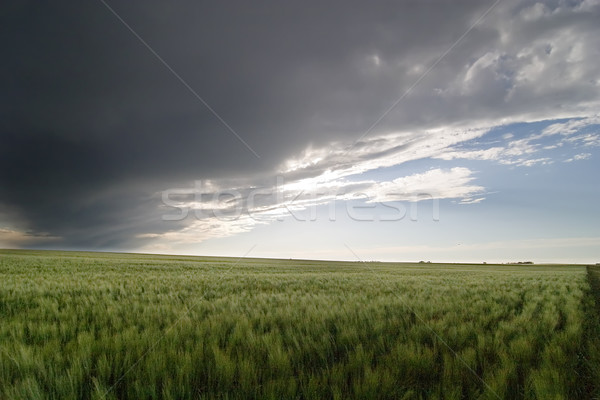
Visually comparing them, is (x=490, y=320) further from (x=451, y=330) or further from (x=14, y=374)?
(x=14, y=374)

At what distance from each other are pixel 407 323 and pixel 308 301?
9.40 ft

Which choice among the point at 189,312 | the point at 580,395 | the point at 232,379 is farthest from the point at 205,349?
the point at 580,395

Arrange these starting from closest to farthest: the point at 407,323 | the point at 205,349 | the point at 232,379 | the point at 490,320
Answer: the point at 232,379 < the point at 205,349 < the point at 407,323 < the point at 490,320

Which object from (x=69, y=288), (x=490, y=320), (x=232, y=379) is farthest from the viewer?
(x=69, y=288)

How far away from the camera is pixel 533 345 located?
11.9 ft

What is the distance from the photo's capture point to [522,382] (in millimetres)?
2828

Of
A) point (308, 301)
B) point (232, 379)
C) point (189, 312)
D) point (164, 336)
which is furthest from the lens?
point (308, 301)

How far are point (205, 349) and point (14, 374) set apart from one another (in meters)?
1.66

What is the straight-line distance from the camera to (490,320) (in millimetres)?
5086

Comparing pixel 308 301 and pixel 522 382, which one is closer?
pixel 522 382

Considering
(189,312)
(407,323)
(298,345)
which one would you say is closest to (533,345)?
(407,323)

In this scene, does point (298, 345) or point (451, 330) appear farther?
point (451, 330)

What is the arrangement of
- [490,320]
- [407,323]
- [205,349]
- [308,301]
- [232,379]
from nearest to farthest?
[232,379]
[205,349]
[407,323]
[490,320]
[308,301]

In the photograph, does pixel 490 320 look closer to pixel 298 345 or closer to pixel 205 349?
pixel 298 345
